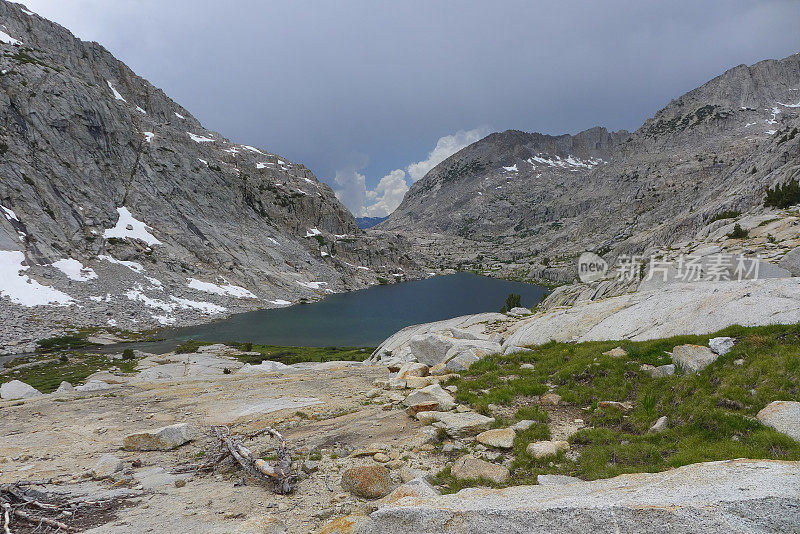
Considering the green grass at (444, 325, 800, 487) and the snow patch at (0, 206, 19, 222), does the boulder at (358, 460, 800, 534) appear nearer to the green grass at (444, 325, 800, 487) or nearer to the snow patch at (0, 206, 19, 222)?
the green grass at (444, 325, 800, 487)

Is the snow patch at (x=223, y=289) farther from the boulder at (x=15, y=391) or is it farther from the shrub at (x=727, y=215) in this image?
the shrub at (x=727, y=215)

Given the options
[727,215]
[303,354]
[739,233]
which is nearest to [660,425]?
[739,233]

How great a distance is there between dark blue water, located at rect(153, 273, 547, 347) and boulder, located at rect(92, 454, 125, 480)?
83.0 m

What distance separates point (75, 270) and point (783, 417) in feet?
468

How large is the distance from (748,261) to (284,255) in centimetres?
17006

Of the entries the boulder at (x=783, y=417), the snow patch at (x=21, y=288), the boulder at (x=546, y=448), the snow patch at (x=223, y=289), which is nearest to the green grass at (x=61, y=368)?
the snow patch at (x=21, y=288)

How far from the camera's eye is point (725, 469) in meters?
4.50

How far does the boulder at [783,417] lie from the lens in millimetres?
7034

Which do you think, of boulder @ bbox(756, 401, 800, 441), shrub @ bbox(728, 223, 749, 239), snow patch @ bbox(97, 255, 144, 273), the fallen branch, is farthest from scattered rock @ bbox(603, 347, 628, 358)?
snow patch @ bbox(97, 255, 144, 273)

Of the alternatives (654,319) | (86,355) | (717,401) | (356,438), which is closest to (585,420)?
(717,401)

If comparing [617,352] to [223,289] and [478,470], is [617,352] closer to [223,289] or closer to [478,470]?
[478,470]

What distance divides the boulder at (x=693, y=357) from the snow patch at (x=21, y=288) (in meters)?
125

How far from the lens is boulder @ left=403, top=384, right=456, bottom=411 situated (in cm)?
1260

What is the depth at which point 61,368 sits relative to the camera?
5941cm
